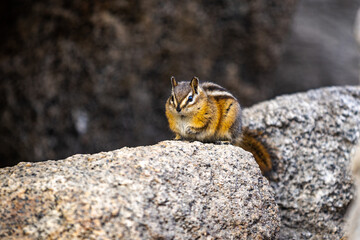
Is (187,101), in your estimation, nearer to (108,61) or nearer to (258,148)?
(258,148)

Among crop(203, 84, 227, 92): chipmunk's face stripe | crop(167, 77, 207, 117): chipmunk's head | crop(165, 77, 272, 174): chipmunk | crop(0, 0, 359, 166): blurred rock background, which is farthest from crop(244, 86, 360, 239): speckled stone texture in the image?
crop(0, 0, 359, 166): blurred rock background

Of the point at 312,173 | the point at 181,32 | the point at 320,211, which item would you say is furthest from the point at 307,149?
the point at 181,32

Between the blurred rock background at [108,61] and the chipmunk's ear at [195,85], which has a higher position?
the blurred rock background at [108,61]

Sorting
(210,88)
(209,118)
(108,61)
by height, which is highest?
(108,61)

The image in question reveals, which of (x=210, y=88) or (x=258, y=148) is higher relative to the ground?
(x=210, y=88)

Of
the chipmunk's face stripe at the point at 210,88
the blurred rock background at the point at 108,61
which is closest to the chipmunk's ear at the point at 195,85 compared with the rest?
the chipmunk's face stripe at the point at 210,88

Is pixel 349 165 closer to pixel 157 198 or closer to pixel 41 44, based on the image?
pixel 157 198

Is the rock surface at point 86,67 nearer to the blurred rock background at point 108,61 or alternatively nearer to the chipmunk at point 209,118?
the blurred rock background at point 108,61

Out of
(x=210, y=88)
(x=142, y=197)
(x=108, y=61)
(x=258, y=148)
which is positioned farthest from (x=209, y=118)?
(x=108, y=61)
